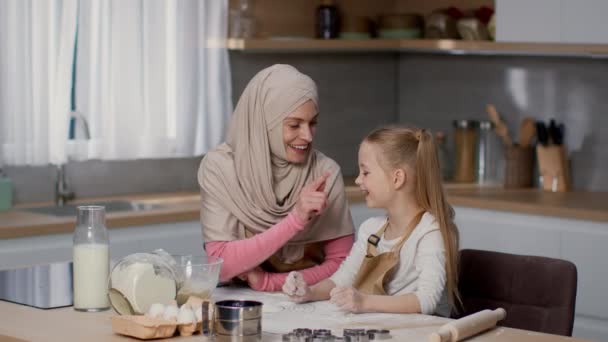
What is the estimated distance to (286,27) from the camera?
4926 millimetres

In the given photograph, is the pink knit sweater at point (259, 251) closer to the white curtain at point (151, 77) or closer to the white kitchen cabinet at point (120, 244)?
the white kitchen cabinet at point (120, 244)

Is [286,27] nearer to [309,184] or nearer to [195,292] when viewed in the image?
[309,184]

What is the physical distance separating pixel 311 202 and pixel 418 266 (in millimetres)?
302

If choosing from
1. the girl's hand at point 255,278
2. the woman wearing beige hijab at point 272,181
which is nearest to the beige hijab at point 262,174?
the woman wearing beige hijab at point 272,181

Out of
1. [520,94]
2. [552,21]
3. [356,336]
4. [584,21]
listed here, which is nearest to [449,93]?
[520,94]

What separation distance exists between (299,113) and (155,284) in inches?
29.0

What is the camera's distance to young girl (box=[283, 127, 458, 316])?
259 centimetres

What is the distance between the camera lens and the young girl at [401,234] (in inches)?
102

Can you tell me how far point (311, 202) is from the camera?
2693mm

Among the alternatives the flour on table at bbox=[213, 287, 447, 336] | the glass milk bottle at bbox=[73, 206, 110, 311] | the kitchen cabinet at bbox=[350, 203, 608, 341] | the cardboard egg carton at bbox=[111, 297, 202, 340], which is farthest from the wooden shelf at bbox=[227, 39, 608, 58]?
the cardboard egg carton at bbox=[111, 297, 202, 340]

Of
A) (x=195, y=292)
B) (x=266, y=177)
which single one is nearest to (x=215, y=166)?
(x=266, y=177)

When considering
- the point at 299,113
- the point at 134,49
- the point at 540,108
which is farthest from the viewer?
the point at 540,108

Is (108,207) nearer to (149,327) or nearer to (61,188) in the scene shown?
(61,188)

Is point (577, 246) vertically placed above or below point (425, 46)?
below
